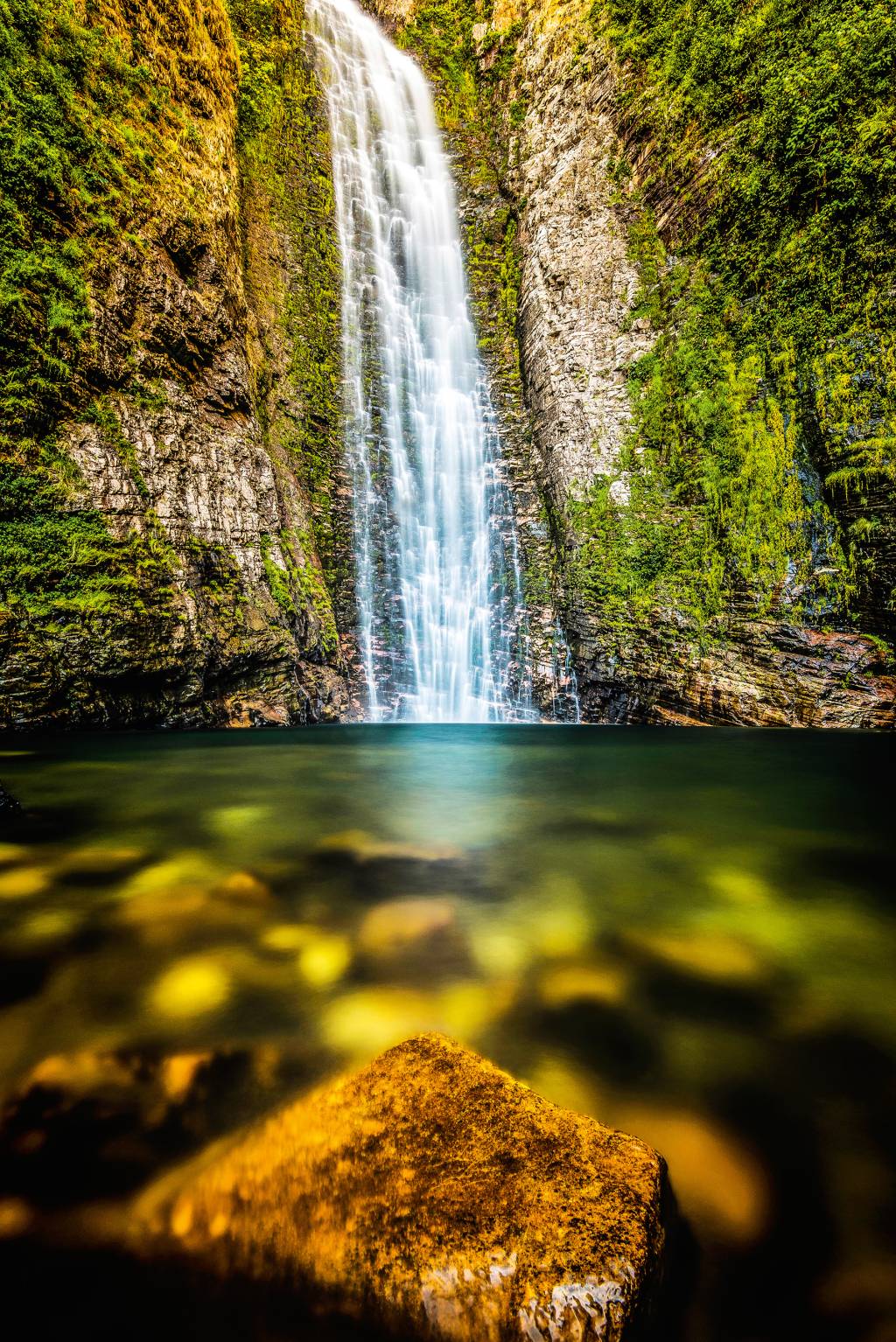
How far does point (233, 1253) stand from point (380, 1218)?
26cm

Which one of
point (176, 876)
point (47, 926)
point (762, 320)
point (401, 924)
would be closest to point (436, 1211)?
point (401, 924)

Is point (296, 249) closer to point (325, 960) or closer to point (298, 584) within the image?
point (298, 584)

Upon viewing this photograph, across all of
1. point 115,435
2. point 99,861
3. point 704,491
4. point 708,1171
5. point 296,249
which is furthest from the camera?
point 296,249

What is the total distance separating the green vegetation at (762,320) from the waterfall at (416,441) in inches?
90.6

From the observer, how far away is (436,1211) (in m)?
0.93

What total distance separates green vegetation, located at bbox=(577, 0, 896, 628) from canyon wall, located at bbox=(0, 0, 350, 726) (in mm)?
5467

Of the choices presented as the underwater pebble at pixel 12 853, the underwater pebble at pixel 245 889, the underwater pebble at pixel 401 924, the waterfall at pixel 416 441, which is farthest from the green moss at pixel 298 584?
the underwater pebble at pixel 401 924

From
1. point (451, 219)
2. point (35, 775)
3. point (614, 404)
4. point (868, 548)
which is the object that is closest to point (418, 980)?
point (35, 775)

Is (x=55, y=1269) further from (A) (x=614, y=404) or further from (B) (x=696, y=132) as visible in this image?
(B) (x=696, y=132)

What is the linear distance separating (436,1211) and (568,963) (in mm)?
1113

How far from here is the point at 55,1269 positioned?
0.91m

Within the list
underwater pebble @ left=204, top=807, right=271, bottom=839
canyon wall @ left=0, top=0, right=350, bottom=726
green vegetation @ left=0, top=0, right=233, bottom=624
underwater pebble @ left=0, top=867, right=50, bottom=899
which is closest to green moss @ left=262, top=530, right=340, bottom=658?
canyon wall @ left=0, top=0, right=350, bottom=726

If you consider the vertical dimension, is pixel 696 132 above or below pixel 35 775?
above

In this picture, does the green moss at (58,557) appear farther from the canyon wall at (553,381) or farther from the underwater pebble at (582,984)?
the underwater pebble at (582,984)
